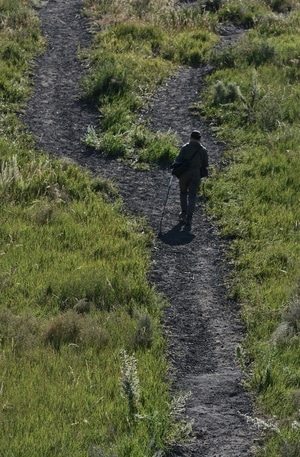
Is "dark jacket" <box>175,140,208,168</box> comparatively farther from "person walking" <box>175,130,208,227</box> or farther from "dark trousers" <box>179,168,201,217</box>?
"dark trousers" <box>179,168,201,217</box>

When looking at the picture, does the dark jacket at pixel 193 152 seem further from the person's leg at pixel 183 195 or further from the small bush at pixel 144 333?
the small bush at pixel 144 333

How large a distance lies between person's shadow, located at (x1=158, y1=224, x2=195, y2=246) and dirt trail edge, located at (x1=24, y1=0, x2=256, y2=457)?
2 centimetres

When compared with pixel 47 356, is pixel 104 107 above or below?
below

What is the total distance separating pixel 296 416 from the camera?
9.45 meters

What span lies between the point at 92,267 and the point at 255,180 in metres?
4.56

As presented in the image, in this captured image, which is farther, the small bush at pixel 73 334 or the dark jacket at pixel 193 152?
the dark jacket at pixel 193 152

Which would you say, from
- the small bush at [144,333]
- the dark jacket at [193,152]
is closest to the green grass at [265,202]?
the dark jacket at [193,152]

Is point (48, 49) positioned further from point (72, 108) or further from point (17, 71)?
point (72, 108)

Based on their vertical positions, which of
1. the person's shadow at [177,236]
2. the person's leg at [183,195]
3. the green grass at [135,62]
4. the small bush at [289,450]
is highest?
the small bush at [289,450]

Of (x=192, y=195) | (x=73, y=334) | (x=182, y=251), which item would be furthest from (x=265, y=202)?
(x=73, y=334)

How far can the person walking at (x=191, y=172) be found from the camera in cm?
1496

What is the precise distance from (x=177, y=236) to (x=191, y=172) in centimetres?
106

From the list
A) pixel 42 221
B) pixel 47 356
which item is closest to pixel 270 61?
pixel 42 221

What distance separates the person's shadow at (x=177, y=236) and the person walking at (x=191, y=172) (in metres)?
0.17
